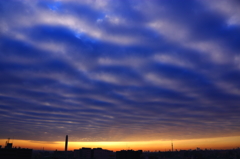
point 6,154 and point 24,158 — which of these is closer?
point 6,154

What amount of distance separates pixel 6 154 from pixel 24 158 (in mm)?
17651

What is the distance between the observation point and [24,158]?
189 meters

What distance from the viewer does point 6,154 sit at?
17738cm
